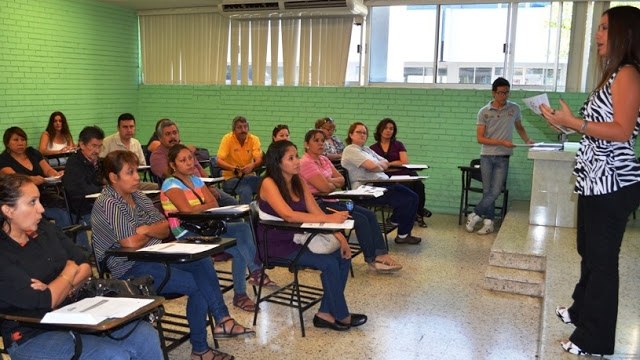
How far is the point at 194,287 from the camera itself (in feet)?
10.0

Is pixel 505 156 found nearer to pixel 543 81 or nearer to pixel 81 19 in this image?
pixel 543 81

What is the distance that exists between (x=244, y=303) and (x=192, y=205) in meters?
0.78

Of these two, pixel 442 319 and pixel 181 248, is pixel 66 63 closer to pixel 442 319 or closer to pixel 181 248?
pixel 181 248

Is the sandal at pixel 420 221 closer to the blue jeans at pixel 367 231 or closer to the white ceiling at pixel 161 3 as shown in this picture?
the blue jeans at pixel 367 231

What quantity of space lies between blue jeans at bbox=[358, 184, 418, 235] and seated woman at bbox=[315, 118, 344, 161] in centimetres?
109

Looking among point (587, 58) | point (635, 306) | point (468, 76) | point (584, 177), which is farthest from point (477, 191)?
point (584, 177)

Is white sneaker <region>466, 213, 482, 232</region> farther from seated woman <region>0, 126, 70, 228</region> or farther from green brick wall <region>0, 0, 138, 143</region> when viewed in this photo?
green brick wall <region>0, 0, 138, 143</region>

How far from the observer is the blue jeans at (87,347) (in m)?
2.20

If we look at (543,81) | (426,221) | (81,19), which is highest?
(81,19)

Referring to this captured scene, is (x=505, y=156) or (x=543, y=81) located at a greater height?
(x=543, y=81)

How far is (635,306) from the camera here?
334 centimetres

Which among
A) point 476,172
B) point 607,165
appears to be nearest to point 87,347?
point 607,165

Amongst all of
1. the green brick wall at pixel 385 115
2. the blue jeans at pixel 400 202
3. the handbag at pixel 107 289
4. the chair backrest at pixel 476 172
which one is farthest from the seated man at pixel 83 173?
Result: the chair backrest at pixel 476 172

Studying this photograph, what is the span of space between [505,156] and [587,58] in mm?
1549
